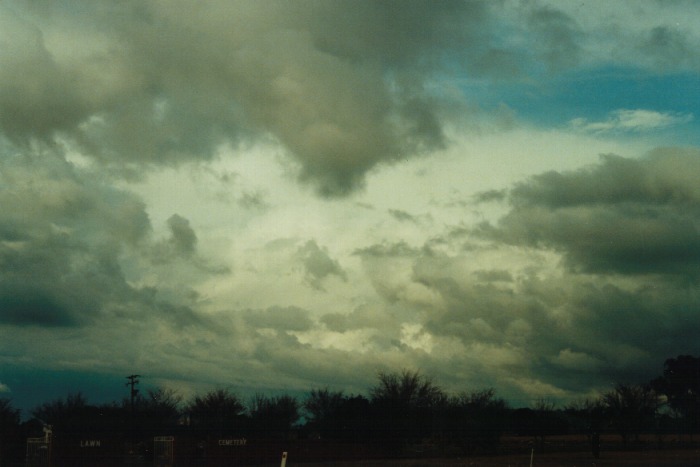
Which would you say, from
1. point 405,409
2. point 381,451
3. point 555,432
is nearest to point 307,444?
point 381,451

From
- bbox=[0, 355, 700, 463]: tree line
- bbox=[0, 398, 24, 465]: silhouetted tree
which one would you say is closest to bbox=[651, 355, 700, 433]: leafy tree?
bbox=[0, 355, 700, 463]: tree line

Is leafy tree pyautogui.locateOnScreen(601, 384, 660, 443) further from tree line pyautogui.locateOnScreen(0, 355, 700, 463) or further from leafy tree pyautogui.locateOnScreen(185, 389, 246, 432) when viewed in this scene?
leafy tree pyautogui.locateOnScreen(185, 389, 246, 432)

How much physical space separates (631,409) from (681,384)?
83.1 feet

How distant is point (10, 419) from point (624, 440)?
66.8 m

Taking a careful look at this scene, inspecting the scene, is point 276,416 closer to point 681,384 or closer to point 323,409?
point 323,409

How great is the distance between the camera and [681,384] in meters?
122

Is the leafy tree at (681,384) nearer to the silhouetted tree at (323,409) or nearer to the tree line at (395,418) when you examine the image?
the tree line at (395,418)

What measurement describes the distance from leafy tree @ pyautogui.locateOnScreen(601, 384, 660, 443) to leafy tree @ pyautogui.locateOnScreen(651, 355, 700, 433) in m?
3.19

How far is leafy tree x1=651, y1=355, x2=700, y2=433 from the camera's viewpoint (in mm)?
113500

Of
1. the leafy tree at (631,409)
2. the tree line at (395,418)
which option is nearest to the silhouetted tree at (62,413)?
the tree line at (395,418)

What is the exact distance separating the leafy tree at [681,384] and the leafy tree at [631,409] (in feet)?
10.5

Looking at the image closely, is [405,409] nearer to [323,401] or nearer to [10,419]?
[323,401]

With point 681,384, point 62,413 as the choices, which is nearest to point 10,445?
point 62,413

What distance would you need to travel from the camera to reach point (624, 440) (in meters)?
89.8
